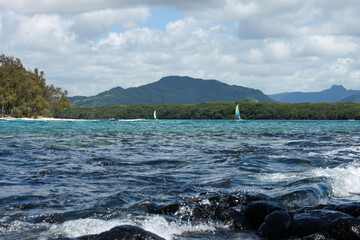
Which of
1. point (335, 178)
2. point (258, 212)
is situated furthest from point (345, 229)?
point (335, 178)

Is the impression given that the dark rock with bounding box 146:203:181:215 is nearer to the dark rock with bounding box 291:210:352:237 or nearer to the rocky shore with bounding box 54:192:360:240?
the rocky shore with bounding box 54:192:360:240

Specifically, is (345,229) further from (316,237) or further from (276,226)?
(276,226)

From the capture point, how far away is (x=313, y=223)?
7004mm

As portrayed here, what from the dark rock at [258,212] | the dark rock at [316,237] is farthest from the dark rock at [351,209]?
the dark rock at [316,237]

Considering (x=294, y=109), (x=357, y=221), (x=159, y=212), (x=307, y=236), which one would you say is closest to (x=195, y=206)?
(x=159, y=212)

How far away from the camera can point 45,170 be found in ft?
47.0

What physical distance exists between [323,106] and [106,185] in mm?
192307

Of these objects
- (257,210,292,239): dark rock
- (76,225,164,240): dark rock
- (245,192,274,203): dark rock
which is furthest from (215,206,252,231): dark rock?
(76,225,164,240): dark rock

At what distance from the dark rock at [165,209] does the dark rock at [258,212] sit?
1745 mm

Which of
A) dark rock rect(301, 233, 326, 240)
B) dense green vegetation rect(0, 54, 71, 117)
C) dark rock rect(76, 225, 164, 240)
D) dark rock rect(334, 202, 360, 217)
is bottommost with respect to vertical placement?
dark rock rect(301, 233, 326, 240)

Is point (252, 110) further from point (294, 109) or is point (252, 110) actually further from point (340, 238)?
point (340, 238)

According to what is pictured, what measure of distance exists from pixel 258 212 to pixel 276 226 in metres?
0.97

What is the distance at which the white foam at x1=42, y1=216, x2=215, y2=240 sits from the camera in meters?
6.95

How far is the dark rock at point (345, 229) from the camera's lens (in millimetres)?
6504
